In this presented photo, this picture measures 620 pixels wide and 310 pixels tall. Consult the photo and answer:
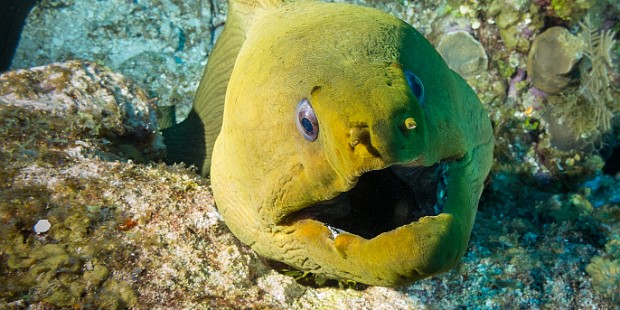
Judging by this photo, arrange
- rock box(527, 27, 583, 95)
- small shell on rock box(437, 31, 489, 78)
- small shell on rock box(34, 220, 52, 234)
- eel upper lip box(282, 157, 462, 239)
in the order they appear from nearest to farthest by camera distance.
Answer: eel upper lip box(282, 157, 462, 239) → small shell on rock box(34, 220, 52, 234) → rock box(527, 27, 583, 95) → small shell on rock box(437, 31, 489, 78)

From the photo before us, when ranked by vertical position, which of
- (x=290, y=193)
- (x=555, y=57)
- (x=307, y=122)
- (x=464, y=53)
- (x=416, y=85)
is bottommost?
(x=464, y=53)

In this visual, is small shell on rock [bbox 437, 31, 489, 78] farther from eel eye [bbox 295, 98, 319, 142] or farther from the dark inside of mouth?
eel eye [bbox 295, 98, 319, 142]

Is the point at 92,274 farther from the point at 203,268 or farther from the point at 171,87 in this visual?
the point at 171,87

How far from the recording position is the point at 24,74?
10.1ft

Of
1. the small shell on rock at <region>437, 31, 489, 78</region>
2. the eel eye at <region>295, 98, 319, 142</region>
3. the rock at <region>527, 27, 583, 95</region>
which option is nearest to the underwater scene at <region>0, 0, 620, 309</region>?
the eel eye at <region>295, 98, 319, 142</region>

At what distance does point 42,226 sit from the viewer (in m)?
2.13

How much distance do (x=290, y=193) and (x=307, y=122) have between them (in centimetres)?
31

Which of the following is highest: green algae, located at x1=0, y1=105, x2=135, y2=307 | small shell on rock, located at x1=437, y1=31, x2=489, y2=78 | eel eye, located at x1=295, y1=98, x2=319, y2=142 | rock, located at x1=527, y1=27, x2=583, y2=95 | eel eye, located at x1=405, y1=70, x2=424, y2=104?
eel eye, located at x1=405, y1=70, x2=424, y2=104

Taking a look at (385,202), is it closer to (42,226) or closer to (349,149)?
(349,149)

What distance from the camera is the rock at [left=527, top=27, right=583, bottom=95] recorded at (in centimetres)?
461

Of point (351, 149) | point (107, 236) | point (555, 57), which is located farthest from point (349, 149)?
point (555, 57)

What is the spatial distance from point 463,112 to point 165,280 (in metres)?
1.69

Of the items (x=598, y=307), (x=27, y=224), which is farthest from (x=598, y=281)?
(x=27, y=224)

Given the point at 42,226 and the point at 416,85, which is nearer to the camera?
the point at 416,85
